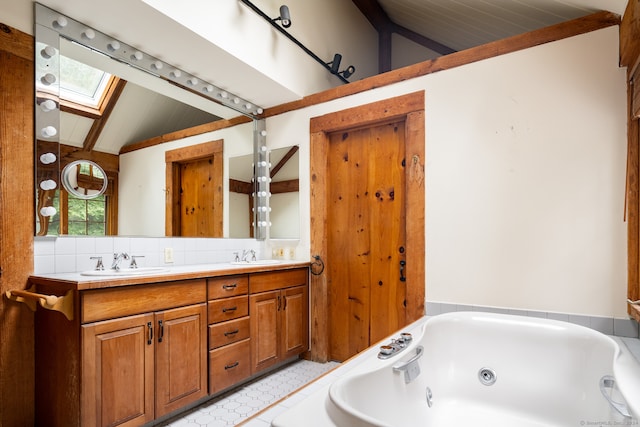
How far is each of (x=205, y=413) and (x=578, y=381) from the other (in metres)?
1.93

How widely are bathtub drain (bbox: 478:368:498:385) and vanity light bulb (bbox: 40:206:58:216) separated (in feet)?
7.92

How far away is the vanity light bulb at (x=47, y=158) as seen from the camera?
6.28ft

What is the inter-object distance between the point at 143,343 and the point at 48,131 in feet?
4.06

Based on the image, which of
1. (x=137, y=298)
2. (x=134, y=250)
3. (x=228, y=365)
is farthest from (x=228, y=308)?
(x=134, y=250)

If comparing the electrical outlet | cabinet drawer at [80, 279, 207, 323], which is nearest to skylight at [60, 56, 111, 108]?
the electrical outlet

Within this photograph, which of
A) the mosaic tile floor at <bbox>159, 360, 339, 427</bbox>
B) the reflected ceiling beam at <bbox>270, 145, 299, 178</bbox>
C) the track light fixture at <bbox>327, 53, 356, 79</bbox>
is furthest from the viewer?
the track light fixture at <bbox>327, 53, 356, 79</bbox>

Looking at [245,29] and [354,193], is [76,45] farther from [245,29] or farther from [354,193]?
[354,193]

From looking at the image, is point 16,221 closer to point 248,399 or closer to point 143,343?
point 143,343

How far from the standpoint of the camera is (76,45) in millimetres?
2057

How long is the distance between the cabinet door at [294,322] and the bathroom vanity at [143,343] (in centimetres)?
25

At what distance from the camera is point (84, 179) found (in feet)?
6.91

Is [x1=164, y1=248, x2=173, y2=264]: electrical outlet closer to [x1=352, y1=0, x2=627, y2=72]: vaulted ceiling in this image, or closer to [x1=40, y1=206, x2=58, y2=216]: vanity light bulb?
[x1=40, y1=206, x2=58, y2=216]: vanity light bulb

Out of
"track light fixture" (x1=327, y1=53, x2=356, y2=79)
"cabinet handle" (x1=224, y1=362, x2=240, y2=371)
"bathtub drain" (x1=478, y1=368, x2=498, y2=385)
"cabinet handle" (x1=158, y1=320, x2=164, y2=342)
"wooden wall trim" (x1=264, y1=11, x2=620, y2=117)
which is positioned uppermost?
"track light fixture" (x1=327, y1=53, x2=356, y2=79)

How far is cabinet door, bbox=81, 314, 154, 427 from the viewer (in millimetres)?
1594
